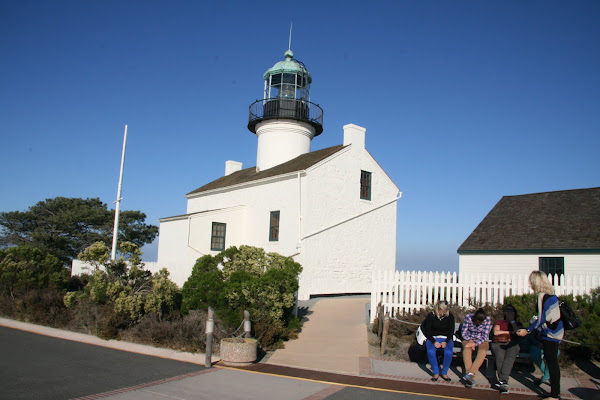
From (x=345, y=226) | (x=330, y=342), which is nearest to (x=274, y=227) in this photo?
(x=345, y=226)

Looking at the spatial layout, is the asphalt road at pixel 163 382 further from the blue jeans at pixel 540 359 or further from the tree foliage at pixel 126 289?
the tree foliage at pixel 126 289

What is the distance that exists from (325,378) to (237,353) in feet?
6.31

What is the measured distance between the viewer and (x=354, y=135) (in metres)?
21.5

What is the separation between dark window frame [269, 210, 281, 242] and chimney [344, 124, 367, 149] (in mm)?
4508

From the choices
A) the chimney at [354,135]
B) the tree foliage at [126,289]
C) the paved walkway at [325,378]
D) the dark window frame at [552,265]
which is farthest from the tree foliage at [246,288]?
the dark window frame at [552,265]

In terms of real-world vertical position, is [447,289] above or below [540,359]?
above

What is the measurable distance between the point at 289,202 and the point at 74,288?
30.5 feet

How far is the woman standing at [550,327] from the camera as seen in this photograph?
24.0 ft

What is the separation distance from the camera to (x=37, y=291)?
611 inches

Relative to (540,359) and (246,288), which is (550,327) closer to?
(540,359)

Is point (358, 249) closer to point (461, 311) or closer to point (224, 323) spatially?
point (461, 311)

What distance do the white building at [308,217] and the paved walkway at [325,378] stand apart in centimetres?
715

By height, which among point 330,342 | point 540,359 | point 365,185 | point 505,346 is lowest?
point 330,342

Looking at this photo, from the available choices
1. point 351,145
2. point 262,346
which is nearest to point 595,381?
point 262,346
